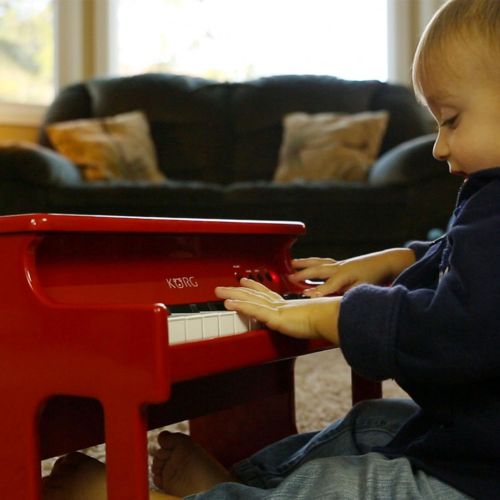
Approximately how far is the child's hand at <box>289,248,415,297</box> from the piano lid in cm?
12

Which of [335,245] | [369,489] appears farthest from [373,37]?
[369,489]

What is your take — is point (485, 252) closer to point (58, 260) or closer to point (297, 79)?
point (58, 260)

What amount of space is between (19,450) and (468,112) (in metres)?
0.60

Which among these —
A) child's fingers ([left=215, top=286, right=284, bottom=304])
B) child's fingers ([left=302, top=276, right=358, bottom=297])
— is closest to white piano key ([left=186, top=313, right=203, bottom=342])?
child's fingers ([left=215, top=286, right=284, bottom=304])

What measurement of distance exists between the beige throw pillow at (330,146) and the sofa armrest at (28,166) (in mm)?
1098

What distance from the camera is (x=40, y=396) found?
0.83m

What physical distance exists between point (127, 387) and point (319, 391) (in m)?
1.62

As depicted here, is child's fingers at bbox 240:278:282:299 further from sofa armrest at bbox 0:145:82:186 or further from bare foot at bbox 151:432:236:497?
sofa armrest at bbox 0:145:82:186

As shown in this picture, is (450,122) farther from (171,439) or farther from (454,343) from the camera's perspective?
(171,439)

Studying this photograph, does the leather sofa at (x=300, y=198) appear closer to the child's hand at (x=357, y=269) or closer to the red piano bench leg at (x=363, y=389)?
the red piano bench leg at (x=363, y=389)

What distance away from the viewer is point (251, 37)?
4824 mm

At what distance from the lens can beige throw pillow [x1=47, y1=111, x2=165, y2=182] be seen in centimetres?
372

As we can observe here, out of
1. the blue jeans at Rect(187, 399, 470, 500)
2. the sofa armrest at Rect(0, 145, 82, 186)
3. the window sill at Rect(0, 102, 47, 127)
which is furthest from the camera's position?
the window sill at Rect(0, 102, 47, 127)

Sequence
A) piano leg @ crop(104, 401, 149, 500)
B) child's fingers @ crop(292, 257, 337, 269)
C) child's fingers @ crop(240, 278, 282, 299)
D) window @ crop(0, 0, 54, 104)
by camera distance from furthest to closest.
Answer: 1. window @ crop(0, 0, 54, 104)
2. child's fingers @ crop(292, 257, 337, 269)
3. child's fingers @ crop(240, 278, 282, 299)
4. piano leg @ crop(104, 401, 149, 500)
